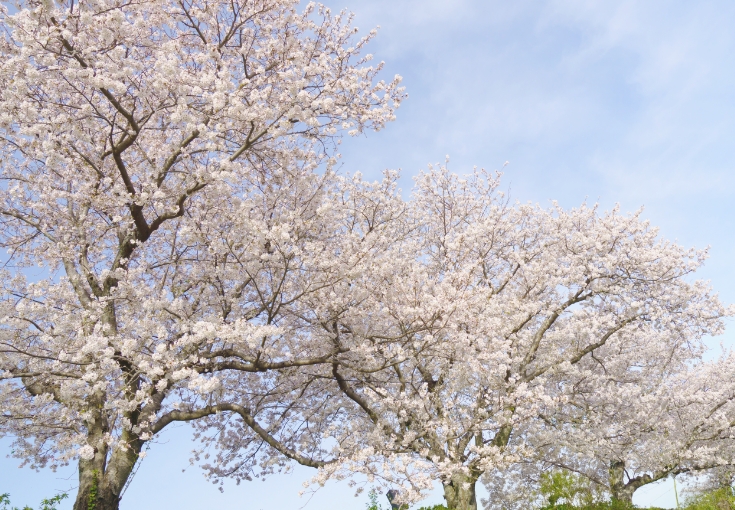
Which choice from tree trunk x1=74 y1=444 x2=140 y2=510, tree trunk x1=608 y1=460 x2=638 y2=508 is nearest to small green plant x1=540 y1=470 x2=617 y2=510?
tree trunk x1=608 y1=460 x2=638 y2=508

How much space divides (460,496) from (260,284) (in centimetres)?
672

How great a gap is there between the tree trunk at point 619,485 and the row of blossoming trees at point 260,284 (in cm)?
220

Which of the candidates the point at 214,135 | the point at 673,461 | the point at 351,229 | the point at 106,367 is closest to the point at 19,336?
the point at 106,367

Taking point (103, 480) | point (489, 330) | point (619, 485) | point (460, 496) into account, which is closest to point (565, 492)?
point (460, 496)

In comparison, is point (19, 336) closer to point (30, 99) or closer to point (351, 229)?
point (30, 99)

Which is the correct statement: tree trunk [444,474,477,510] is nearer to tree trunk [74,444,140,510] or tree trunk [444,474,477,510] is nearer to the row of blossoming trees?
the row of blossoming trees

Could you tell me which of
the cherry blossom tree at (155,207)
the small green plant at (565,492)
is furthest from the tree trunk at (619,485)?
the cherry blossom tree at (155,207)

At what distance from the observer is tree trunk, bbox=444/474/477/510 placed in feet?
40.5

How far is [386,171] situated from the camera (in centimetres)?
1407

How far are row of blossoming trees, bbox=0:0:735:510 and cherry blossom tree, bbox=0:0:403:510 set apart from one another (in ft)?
0.19

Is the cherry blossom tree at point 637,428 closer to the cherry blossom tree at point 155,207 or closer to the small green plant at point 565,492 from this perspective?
the small green plant at point 565,492

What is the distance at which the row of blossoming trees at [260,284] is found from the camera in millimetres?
8992

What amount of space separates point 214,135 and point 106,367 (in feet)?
13.3

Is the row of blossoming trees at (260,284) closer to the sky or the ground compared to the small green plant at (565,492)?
closer to the sky
